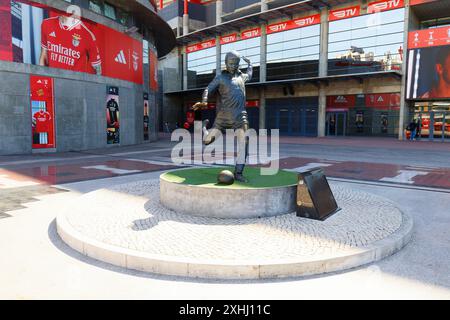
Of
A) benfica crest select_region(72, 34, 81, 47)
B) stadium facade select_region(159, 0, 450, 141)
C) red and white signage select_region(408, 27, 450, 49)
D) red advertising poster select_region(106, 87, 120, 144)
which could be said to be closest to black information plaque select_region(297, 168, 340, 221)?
benfica crest select_region(72, 34, 81, 47)

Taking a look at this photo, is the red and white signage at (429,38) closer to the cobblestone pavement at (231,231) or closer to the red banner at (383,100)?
→ the red banner at (383,100)

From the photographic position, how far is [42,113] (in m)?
17.4

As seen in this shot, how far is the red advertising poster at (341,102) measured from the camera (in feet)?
109

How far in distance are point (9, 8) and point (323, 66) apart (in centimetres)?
2513

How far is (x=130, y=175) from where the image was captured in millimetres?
11109

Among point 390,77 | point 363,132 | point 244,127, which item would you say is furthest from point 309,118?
point 244,127

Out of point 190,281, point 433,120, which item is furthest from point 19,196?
point 433,120

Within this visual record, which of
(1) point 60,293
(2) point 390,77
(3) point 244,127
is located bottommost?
(1) point 60,293

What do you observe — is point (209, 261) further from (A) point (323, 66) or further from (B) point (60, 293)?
(A) point (323, 66)

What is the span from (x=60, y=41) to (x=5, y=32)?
8.48 feet

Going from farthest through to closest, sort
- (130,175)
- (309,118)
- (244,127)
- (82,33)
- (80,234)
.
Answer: (309,118) < (82,33) < (130,175) < (244,127) < (80,234)

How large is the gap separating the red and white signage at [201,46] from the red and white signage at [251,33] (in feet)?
14.9

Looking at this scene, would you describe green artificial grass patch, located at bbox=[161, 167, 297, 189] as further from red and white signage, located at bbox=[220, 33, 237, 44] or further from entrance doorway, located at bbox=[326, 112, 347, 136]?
red and white signage, located at bbox=[220, 33, 237, 44]

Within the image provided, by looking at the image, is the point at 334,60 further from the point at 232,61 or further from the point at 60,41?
the point at 232,61
